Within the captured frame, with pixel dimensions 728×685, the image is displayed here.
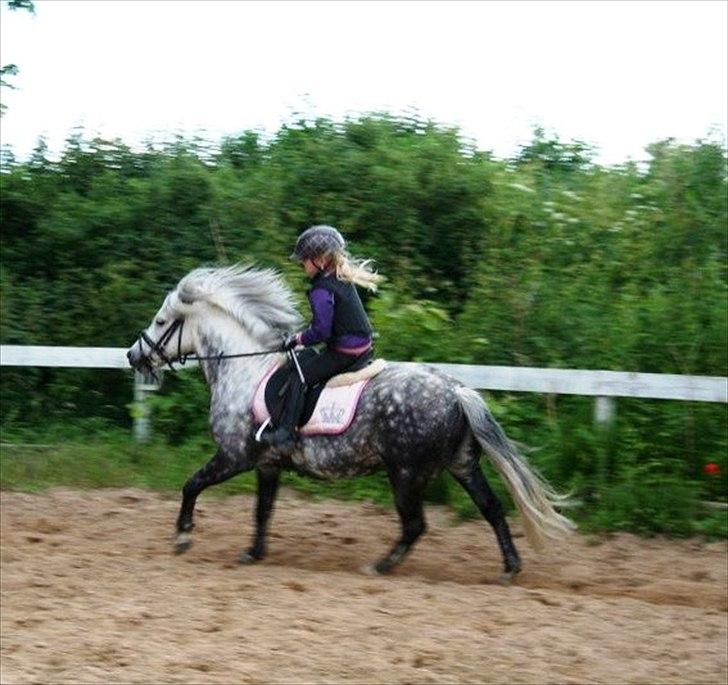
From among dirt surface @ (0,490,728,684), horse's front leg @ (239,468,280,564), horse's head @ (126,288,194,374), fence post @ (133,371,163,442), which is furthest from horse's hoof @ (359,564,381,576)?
fence post @ (133,371,163,442)

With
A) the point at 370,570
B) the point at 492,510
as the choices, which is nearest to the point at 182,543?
the point at 370,570

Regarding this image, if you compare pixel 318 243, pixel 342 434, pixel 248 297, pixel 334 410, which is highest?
pixel 318 243

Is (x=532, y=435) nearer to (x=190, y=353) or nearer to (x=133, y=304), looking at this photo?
(x=190, y=353)

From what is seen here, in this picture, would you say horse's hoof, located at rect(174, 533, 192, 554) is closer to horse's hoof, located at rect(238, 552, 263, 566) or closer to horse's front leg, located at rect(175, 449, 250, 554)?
horse's front leg, located at rect(175, 449, 250, 554)

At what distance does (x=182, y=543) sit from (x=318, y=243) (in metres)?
2.56

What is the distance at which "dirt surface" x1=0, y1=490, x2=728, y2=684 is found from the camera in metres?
6.82

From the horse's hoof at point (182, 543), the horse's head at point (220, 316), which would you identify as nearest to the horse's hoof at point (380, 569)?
the horse's hoof at point (182, 543)

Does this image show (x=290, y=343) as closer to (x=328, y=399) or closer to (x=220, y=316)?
(x=328, y=399)

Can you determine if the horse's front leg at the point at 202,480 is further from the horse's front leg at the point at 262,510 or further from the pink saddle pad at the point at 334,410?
the pink saddle pad at the point at 334,410

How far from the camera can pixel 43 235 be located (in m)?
16.4

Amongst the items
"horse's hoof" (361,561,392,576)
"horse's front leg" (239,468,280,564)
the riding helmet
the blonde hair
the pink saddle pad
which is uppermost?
the riding helmet

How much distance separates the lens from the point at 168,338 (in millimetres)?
10297

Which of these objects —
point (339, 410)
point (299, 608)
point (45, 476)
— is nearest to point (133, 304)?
point (45, 476)

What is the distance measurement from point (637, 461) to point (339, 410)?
3.31m
